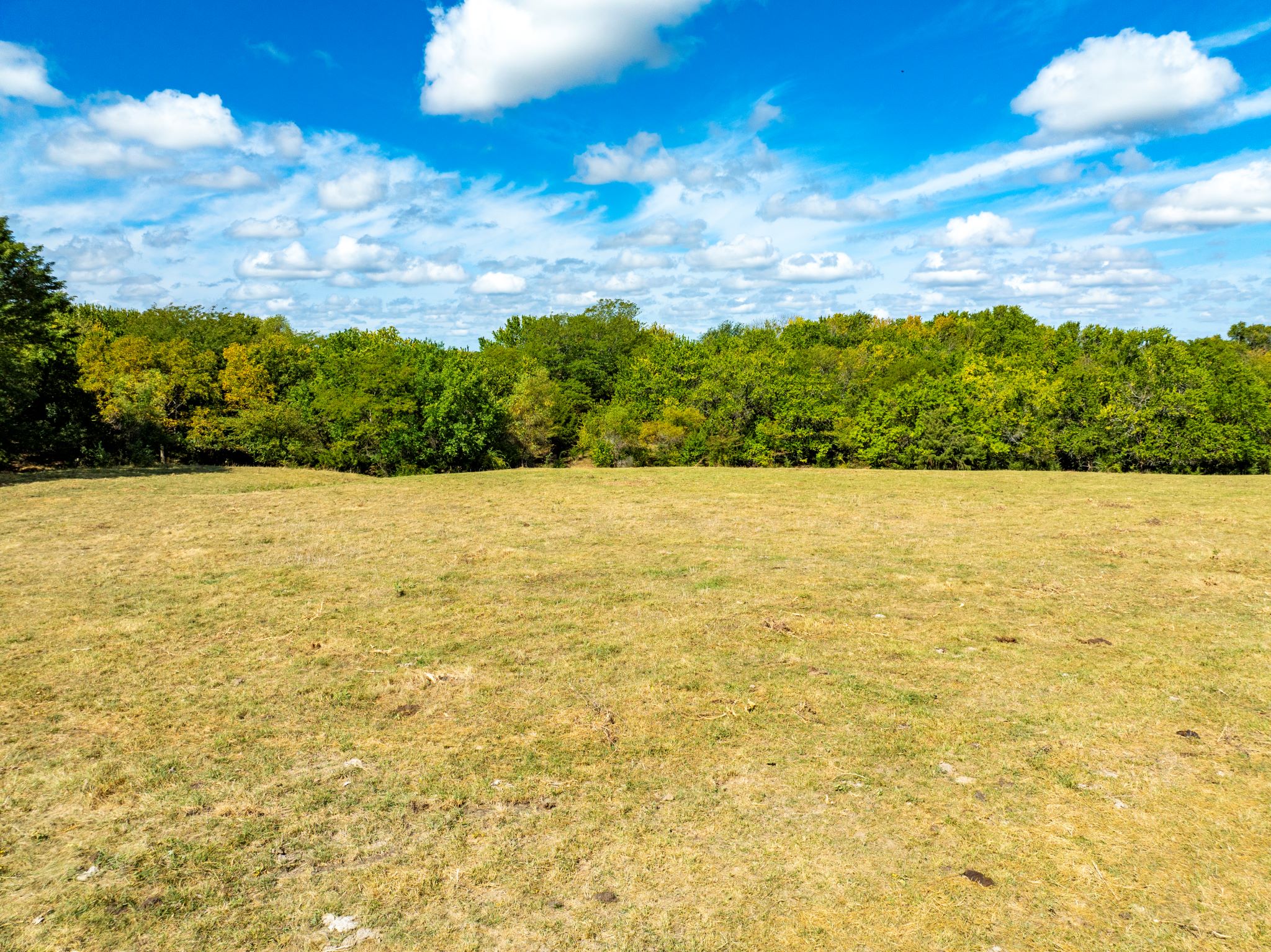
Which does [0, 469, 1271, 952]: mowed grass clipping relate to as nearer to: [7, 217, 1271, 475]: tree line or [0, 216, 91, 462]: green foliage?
[0, 216, 91, 462]: green foliage

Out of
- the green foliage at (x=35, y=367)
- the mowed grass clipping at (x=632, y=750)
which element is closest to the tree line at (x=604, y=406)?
the green foliage at (x=35, y=367)

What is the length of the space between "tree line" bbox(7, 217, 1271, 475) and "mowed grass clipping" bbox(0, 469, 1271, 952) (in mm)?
22169

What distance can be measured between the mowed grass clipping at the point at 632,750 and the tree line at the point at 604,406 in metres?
22.2

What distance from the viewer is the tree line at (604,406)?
107 feet

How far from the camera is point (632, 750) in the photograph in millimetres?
6094

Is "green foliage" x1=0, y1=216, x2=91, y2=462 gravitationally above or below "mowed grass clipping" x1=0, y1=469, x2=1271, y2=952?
above

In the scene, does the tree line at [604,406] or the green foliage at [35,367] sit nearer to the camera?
the green foliage at [35,367]

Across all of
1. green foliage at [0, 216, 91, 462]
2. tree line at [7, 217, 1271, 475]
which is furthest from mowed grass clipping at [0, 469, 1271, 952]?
tree line at [7, 217, 1271, 475]

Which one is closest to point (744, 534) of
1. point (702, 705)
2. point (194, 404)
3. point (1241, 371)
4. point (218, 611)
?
point (702, 705)

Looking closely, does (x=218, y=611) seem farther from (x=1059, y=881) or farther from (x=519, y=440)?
(x=519, y=440)

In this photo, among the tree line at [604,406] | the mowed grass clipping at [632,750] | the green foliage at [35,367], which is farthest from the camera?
the tree line at [604,406]

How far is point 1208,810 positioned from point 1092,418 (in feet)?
114

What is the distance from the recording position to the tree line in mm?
32719

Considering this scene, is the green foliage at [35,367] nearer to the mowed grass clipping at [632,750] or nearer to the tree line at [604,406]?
the tree line at [604,406]
